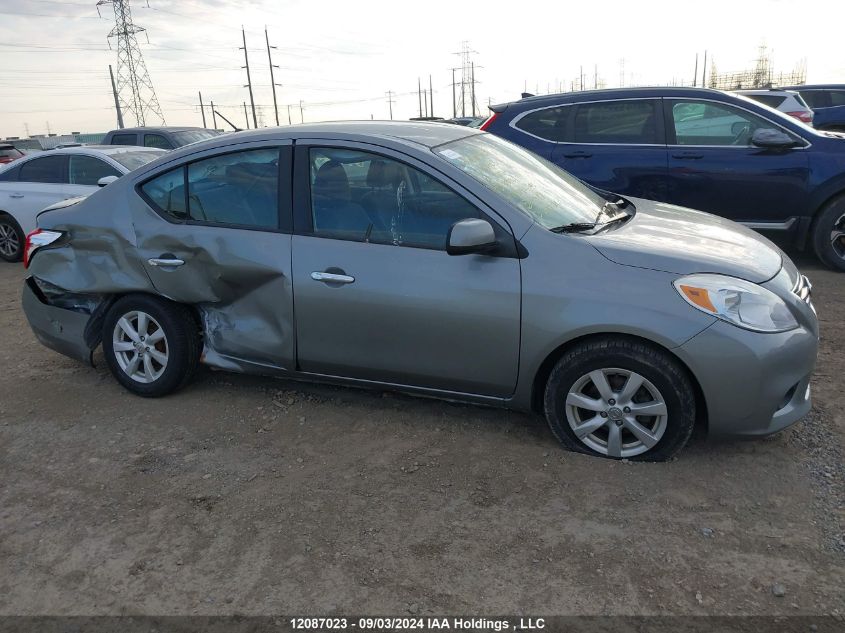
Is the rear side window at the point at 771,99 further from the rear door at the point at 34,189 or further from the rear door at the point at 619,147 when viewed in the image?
the rear door at the point at 34,189

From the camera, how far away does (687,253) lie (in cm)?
338

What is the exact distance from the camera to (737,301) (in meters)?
3.18

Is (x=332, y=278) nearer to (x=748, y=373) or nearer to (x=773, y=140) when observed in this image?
(x=748, y=373)

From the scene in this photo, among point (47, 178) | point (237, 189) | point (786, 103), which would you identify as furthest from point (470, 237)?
point (786, 103)

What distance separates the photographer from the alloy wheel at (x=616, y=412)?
129 inches

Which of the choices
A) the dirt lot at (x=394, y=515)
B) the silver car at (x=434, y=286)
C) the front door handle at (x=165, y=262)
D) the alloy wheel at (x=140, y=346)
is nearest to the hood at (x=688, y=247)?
the silver car at (x=434, y=286)

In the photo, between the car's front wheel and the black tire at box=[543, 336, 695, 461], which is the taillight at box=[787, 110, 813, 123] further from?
the car's front wheel

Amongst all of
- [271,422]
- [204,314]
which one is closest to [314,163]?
[204,314]

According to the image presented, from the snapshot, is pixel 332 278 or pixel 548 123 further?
pixel 548 123

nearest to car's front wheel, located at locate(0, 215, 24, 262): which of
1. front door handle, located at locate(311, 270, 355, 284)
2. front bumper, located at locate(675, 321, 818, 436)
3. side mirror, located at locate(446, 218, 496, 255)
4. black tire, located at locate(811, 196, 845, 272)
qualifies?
front door handle, located at locate(311, 270, 355, 284)

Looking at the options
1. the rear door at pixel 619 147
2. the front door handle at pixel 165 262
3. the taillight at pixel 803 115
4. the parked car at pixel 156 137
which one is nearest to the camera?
the front door handle at pixel 165 262

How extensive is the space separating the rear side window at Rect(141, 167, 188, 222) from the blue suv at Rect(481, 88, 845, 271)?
13.4 ft

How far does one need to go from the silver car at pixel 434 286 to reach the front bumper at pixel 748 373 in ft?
0.03

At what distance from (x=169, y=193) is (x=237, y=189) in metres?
0.50
